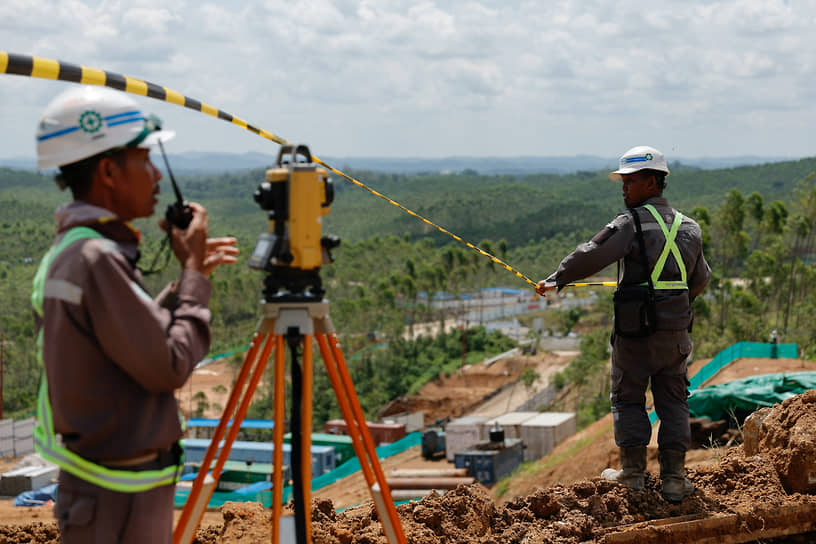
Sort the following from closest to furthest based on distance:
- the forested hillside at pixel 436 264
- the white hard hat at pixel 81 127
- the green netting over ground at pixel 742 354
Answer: the white hard hat at pixel 81 127 < the green netting over ground at pixel 742 354 < the forested hillside at pixel 436 264

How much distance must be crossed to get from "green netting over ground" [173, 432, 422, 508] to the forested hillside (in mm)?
5270

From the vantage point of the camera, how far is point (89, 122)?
203cm

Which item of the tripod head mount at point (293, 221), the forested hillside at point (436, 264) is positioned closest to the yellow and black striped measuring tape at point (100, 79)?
the tripod head mount at point (293, 221)

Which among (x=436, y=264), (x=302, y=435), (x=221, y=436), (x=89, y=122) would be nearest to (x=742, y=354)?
(x=302, y=435)

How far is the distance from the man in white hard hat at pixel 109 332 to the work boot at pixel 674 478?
271 centimetres

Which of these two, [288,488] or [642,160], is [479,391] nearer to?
[288,488]

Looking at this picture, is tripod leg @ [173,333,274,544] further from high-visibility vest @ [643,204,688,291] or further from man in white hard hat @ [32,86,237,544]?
high-visibility vest @ [643,204,688,291]

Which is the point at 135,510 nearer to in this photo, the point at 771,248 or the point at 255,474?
the point at 255,474

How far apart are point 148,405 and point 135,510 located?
10.7 inches

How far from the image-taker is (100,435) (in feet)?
6.49

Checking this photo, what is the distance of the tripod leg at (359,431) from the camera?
251 centimetres

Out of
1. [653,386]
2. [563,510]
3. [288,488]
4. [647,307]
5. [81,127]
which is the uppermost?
[81,127]

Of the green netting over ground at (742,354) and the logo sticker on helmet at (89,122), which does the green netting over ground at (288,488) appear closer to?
the green netting over ground at (742,354)

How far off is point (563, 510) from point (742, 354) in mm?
11597
